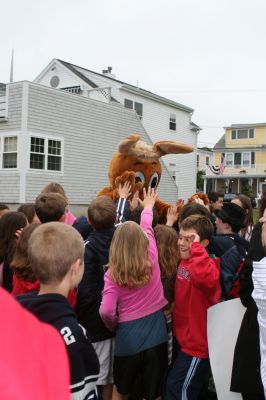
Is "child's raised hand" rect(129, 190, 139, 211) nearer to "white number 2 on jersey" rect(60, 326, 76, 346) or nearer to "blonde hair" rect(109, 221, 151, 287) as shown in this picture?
"blonde hair" rect(109, 221, 151, 287)

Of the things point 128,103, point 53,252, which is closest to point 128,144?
point 53,252

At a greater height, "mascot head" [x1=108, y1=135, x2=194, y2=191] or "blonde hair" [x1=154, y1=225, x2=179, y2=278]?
"mascot head" [x1=108, y1=135, x2=194, y2=191]

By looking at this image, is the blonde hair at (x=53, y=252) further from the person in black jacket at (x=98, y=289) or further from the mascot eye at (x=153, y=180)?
the mascot eye at (x=153, y=180)

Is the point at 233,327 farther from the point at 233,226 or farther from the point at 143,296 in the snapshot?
the point at 233,226

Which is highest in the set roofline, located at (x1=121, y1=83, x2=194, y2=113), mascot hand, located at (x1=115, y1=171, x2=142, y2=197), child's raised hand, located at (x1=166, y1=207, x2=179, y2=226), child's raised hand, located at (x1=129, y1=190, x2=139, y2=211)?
roofline, located at (x1=121, y1=83, x2=194, y2=113)

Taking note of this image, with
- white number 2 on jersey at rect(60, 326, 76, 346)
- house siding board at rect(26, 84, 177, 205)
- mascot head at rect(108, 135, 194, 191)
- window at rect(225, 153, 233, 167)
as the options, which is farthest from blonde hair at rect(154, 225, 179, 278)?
window at rect(225, 153, 233, 167)

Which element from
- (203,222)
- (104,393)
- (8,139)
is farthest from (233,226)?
(8,139)

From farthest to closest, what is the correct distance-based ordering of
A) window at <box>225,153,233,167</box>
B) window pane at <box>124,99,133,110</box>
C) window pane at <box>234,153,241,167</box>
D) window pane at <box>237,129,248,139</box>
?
window at <box>225,153,233,167</box>
window pane at <box>234,153,241,167</box>
window pane at <box>237,129,248,139</box>
window pane at <box>124,99,133,110</box>

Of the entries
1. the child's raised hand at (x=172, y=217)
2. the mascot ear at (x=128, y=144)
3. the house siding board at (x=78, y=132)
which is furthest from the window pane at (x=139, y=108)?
the child's raised hand at (x=172, y=217)

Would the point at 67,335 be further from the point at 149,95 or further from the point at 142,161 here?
the point at 149,95

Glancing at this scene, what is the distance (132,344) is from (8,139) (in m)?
15.6

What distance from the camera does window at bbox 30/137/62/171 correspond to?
17.5 metres

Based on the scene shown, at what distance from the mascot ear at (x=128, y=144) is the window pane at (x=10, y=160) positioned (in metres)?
11.5

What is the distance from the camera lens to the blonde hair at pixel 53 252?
2209 mm
